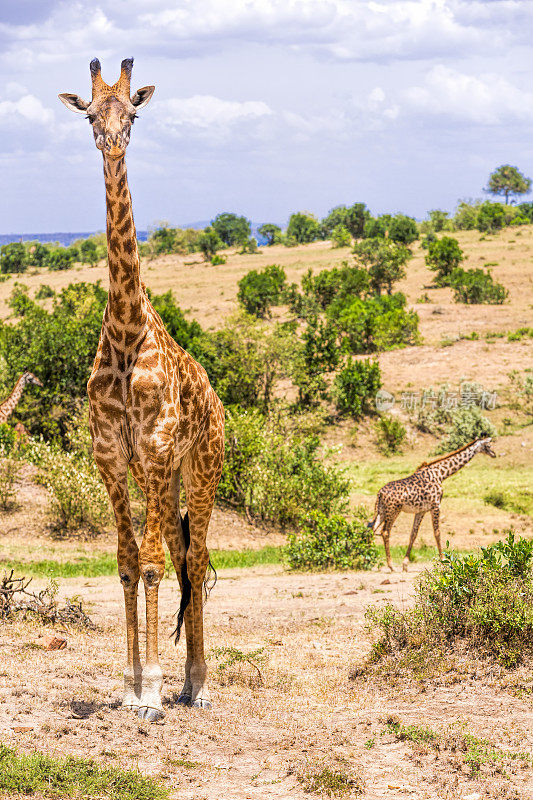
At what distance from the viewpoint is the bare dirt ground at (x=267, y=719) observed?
16.4 ft

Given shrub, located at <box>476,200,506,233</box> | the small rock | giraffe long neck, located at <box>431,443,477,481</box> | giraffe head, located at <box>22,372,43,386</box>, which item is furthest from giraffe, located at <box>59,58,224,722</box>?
shrub, located at <box>476,200,506,233</box>

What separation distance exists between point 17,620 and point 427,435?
1870cm

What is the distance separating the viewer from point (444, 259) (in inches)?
1747

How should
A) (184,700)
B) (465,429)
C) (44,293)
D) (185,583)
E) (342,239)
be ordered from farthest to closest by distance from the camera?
(342,239) → (44,293) → (465,429) → (185,583) → (184,700)

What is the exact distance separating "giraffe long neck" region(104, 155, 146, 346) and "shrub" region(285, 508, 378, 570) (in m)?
7.94

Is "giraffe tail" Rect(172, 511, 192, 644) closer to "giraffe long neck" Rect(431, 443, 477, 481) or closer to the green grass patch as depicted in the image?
the green grass patch

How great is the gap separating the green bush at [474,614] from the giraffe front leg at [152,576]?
2.24m

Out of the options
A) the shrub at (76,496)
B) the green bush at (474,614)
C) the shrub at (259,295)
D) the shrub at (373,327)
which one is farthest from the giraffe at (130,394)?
the shrub at (259,295)

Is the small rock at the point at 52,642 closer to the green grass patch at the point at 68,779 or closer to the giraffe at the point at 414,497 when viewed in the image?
the green grass patch at the point at 68,779

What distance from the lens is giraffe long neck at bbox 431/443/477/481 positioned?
1402 centimetres

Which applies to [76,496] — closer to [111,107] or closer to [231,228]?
[111,107]

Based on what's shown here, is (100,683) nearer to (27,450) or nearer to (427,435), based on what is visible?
(27,450)

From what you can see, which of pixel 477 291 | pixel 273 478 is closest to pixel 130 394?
pixel 273 478

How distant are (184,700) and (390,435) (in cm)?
1842
